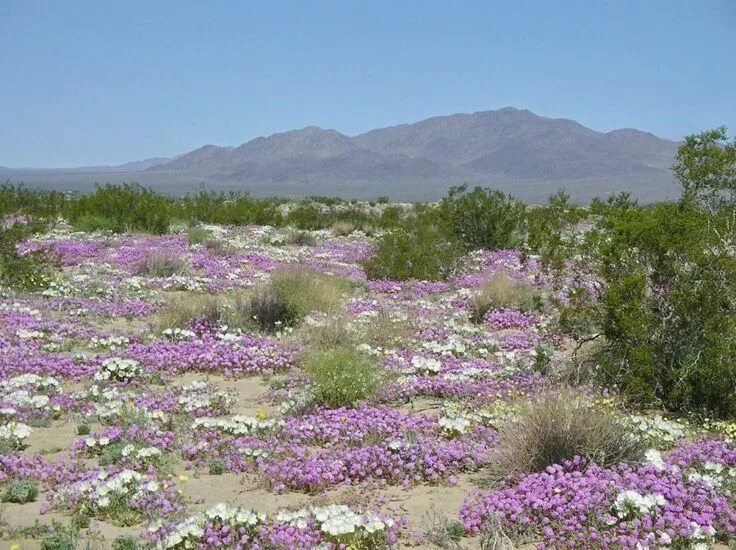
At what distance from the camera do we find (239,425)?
7043mm

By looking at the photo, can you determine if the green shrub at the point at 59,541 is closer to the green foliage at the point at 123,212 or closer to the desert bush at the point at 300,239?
the desert bush at the point at 300,239

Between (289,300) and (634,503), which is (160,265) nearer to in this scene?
(289,300)

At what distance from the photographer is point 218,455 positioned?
21.9ft

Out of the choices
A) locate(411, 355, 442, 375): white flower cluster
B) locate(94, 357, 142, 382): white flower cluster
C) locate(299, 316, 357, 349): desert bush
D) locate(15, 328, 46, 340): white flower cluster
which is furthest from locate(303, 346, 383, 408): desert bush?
locate(15, 328, 46, 340): white flower cluster

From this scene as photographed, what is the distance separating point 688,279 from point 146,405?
660cm

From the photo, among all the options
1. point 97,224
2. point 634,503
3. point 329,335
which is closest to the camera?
point 634,503

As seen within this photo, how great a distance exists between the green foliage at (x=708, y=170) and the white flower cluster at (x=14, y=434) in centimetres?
994

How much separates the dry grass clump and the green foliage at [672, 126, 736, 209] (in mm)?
3323

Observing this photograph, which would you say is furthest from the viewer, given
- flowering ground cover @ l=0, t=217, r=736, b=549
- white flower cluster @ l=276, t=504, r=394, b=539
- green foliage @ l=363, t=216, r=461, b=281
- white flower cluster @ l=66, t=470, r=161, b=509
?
green foliage @ l=363, t=216, r=461, b=281

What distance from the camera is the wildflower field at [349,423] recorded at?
499 cm

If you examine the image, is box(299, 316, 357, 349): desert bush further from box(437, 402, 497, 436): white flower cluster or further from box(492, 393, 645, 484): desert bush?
box(492, 393, 645, 484): desert bush

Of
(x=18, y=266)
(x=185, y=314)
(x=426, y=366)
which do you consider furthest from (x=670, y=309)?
(x=18, y=266)

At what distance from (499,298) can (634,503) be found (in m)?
8.67

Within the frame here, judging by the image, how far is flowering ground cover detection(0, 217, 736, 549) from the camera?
4941mm
